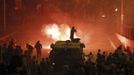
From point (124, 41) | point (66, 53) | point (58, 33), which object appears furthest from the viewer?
point (58, 33)

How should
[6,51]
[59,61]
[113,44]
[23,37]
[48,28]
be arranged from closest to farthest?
1. [6,51]
2. [59,61]
3. [113,44]
4. [23,37]
5. [48,28]

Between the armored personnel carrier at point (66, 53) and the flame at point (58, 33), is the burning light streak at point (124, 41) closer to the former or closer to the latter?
the flame at point (58, 33)

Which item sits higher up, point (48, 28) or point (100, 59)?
point (48, 28)

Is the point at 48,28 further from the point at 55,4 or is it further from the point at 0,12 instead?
the point at 55,4

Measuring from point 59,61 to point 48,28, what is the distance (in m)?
25.8

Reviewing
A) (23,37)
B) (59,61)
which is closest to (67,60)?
(59,61)

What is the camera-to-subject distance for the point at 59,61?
1077 inches

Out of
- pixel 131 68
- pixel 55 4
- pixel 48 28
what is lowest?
pixel 131 68

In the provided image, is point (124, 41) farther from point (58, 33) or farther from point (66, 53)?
point (66, 53)

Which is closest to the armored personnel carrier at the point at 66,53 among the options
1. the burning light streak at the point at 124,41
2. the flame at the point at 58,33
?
the burning light streak at the point at 124,41

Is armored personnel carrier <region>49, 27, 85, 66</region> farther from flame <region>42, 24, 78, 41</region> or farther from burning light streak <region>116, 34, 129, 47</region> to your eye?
flame <region>42, 24, 78, 41</region>

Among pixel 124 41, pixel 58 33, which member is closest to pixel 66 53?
pixel 124 41

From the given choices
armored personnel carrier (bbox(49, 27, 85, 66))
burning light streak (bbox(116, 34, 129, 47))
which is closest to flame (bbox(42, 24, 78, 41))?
burning light streak (bbox(116, 34, 129, 47))

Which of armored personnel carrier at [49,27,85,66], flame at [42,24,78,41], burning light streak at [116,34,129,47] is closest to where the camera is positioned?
armored personnel carrier at [49,27,85,66]
